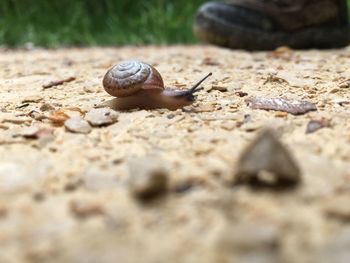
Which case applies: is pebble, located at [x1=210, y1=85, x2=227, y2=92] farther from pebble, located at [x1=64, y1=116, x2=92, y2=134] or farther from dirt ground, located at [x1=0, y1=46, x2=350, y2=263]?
pebble, located at [x1=64, y1=116, x2=92, y2=134]

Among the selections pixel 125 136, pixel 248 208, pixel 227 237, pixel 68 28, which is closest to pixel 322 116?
pixel 125 136

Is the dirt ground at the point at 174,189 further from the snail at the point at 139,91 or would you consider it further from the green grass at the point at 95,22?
the green grass at the point at 95,22

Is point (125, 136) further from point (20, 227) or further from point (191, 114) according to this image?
point (20, 227)

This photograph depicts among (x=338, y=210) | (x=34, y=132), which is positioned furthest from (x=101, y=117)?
(x=338, y=210)

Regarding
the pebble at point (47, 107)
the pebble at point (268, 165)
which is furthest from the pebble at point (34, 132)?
the pebble at point (268, 165)

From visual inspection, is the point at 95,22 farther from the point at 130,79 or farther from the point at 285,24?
the point at 130,79
